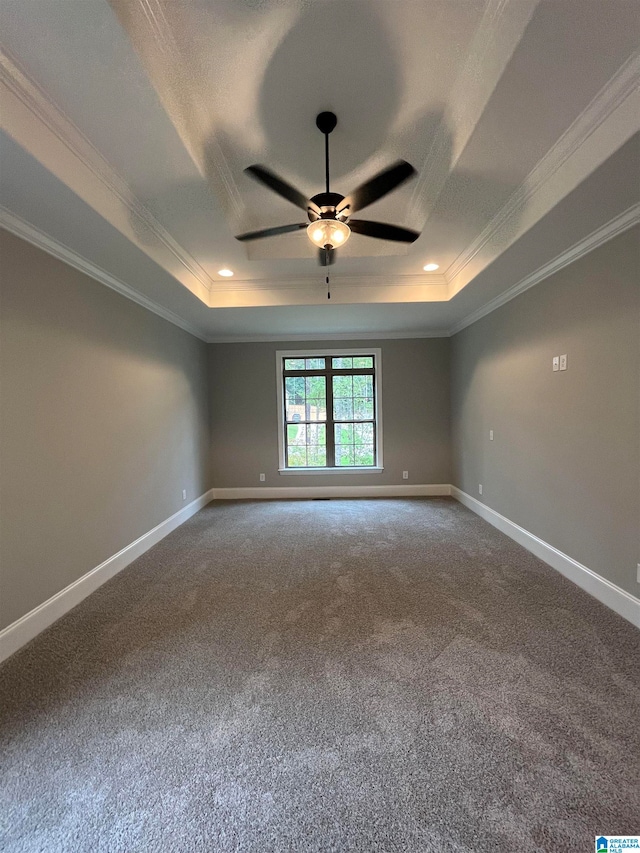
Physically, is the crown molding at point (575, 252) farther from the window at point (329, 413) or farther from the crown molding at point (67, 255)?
the crown molding at point (67, 255)

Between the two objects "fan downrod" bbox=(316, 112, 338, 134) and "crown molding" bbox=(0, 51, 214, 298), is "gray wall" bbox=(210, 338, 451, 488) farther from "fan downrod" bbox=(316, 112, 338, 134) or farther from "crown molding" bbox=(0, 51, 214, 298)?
"fan downrod" bbox=(316, 112, 338, 134)

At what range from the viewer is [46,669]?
1877mm

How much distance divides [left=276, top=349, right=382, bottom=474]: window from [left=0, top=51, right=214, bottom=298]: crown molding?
2913mm

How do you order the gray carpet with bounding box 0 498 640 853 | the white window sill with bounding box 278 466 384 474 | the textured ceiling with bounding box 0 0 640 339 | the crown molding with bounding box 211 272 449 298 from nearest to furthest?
the gray carpet with bounding box 0 498 640 853
the textured ceiling with bounding box 0 0 640 339
the crown molding with bounding box 211 272 449 298
the white window sill with bounding box 278 466 384 474

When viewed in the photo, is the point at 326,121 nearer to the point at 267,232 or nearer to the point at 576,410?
the point at 267,232

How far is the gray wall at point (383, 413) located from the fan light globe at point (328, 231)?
11.2ft

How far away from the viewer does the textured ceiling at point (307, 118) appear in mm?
1404

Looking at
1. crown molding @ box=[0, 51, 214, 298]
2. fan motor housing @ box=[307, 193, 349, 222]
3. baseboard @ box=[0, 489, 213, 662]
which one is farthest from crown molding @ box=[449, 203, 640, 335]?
baseboard @ box=[0, 489, 213, 662]

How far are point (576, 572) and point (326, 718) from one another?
7.24 feet

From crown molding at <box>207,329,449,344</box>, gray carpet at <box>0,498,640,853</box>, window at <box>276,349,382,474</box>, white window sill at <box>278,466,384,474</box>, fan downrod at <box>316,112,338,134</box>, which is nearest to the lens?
gray carpet at <box>0,498,640,853</box>

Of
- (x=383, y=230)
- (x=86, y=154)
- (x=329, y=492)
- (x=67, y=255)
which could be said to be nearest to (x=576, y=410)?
(x=383, y=230)

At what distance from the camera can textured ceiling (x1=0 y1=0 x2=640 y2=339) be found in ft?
4.61

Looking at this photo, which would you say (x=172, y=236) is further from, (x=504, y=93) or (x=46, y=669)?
(x=46, y=669)

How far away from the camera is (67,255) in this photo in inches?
97.7
